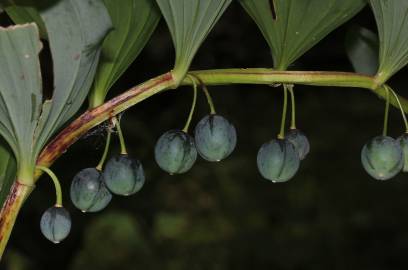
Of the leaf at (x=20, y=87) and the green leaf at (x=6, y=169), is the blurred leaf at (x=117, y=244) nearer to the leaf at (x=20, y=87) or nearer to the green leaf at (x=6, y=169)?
the green leaf at (x=6, y=169)

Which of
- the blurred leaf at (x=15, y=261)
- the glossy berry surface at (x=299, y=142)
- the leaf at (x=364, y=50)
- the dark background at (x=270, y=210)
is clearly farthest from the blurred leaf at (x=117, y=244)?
the glossy berry surface at (x=299, y=142)

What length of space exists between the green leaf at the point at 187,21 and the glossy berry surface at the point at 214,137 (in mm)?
88

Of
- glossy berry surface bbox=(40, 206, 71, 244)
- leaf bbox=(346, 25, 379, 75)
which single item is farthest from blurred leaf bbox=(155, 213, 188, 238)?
glossy berry surface bbox=(40, 206, 71, 244)

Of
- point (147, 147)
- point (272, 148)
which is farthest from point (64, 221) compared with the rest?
point (147, 147)

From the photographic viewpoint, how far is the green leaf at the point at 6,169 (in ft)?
3.48

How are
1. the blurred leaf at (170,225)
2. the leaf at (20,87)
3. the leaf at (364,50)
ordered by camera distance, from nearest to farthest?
the leaf at (20,87), the leaf at (364,50), the blurred leaf at (170,225)

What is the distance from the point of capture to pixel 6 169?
1079 mm

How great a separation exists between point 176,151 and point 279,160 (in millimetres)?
161

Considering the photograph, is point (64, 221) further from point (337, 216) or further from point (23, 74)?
point (337, 216)

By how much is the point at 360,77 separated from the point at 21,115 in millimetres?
495

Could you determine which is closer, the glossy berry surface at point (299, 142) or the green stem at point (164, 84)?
the green stem at point (164, 84)

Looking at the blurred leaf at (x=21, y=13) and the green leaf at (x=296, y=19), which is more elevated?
the green leaf at (x=296, y=19)

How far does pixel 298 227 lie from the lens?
13.7ft

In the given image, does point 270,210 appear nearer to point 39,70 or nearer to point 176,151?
point 176,151
